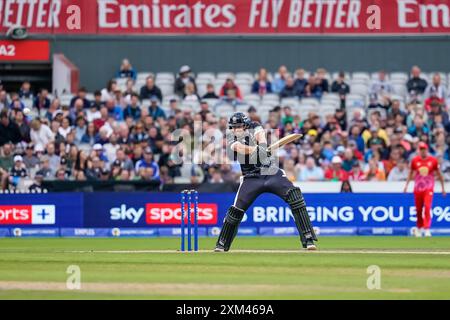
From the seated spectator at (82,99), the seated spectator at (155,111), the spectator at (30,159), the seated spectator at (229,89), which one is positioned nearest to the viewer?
the spectator at (30,159)

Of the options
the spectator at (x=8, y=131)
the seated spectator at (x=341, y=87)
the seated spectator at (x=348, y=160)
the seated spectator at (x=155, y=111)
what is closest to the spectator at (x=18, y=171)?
the spectator at (x=8, y=131)

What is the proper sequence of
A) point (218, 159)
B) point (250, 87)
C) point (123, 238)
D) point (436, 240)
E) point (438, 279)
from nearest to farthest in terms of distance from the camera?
point (438, 279) → point (436, 240) → point (123, 238) → point (218, 159) → point (250, 87)

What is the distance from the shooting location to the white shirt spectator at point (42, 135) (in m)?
30.3

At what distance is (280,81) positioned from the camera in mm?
33812

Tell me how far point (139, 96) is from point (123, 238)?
7.22m

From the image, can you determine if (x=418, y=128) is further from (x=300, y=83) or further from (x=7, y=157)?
(x=7, y=157)

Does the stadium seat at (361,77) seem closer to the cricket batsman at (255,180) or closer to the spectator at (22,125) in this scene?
the spectator at (22,125)

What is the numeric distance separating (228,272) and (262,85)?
1803cm

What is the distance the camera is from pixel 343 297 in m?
13.2

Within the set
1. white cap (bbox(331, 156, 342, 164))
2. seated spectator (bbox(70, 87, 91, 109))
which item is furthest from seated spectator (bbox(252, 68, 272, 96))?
white cap (bbox(331, 156, 342, 164))

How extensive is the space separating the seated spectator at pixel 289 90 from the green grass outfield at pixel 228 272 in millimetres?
11254

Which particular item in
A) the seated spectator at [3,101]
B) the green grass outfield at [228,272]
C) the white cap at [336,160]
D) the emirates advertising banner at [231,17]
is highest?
the emirates advertising banner at [231,17]
